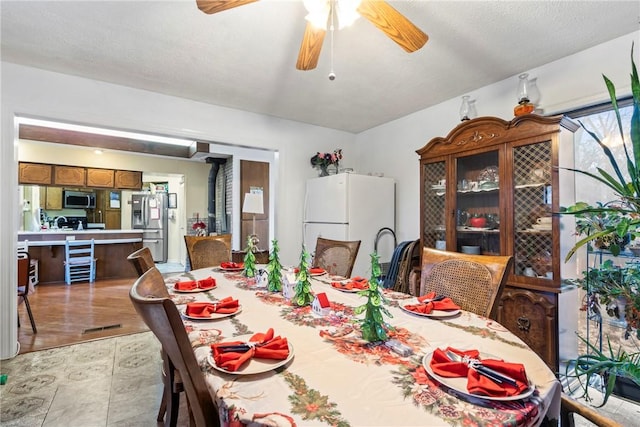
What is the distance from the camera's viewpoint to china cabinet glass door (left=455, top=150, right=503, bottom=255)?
8.04ft

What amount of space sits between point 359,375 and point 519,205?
2.08 meters

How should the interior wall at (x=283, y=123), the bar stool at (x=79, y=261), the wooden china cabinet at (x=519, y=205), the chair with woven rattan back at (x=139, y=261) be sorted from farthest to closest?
the bar stool at (x=79, y=261), the interior wall at (x=283, y=123), the wooden china cabinet at (x=519, y=205), the chair with woven rattan back at (x=139, y=261)

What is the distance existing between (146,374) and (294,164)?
261cm

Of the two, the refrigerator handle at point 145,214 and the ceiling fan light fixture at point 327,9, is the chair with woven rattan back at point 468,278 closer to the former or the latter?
the ceiling fan light fixture at point 327,9

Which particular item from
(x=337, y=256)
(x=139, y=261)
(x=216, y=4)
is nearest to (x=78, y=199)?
(x=139, y=261)

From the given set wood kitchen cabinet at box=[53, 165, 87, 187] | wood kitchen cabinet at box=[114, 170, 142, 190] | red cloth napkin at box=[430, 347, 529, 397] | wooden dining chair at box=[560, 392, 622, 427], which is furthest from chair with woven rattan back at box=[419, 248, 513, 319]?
wood kitchen cabinet at box=[53, 165, 87, 187]

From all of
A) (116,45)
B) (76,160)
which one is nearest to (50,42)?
(116,45)

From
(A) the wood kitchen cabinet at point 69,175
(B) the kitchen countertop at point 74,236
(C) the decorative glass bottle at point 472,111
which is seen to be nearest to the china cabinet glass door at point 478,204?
(C) the decorative glass bottle at point 472,111

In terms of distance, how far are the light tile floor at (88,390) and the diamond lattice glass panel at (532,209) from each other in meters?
0.95

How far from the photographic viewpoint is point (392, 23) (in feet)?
4.77

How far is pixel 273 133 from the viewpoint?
3.68 meters

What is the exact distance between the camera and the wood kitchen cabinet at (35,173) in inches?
215

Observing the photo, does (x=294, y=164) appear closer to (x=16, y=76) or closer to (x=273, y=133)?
(x=273, y=133)

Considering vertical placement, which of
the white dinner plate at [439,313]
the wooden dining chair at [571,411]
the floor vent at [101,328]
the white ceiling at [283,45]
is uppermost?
the white ceiling at [283,45]
